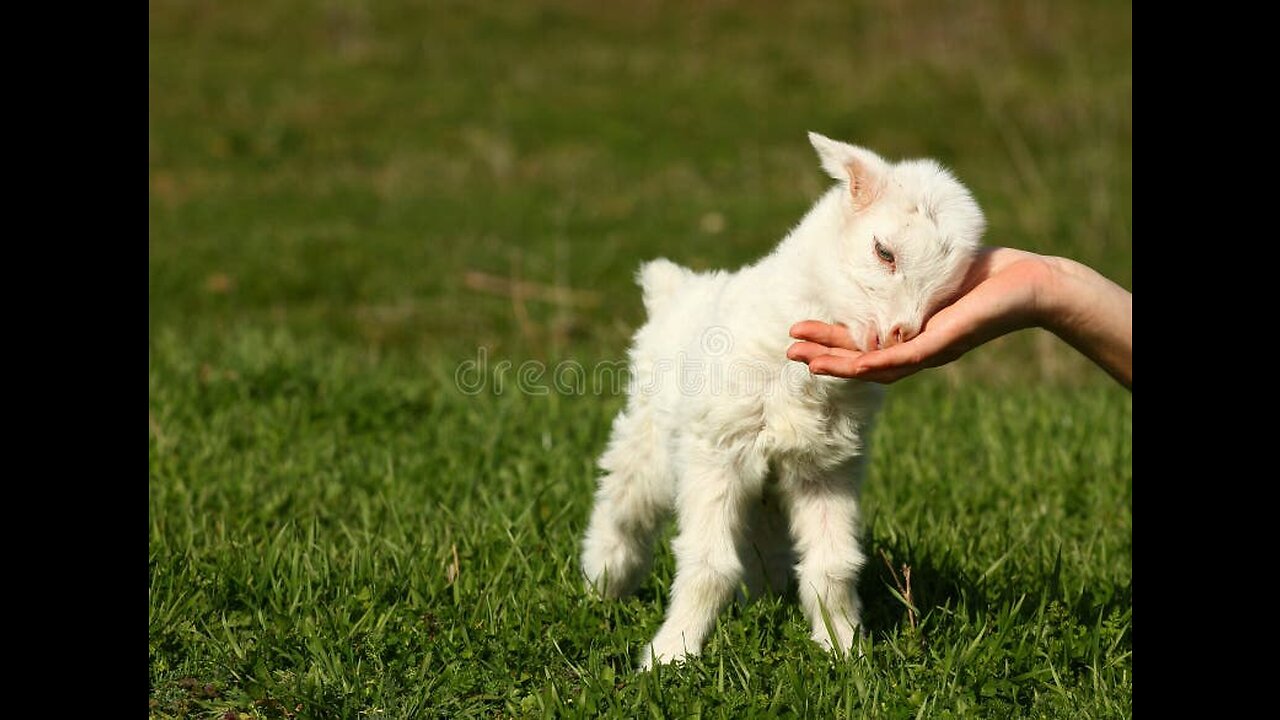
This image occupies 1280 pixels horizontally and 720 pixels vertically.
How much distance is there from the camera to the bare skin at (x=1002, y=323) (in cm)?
384

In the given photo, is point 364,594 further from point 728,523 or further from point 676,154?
point 676,154

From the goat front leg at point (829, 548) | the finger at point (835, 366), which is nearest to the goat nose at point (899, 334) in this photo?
the finger at point (835, 366)

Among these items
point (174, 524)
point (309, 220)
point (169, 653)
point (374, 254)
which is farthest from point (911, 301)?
point (309, 220)

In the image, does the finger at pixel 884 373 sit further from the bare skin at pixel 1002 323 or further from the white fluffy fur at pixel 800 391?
the white fluffy fur at pixel 800 391

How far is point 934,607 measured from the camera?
4637 mm

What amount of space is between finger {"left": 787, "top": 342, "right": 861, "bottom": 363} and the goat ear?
18.3 inches

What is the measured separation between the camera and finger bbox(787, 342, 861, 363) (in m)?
3.99

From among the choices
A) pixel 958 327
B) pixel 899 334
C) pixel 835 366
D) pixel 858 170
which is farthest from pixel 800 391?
pixel 858 170

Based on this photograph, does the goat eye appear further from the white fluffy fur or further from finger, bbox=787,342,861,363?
finger, bbox=787,342,861,363

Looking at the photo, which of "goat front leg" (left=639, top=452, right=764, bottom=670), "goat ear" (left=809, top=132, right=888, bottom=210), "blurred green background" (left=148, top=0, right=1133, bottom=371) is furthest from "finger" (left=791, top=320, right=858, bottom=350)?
"blurred green background" (left=148, top=0, right=1133, bottom=371)

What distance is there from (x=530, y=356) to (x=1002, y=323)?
19.4ft

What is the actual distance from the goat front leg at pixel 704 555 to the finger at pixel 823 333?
1.92 ft

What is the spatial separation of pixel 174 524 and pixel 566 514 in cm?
169

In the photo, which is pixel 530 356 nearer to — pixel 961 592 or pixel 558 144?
pixel 961 592
